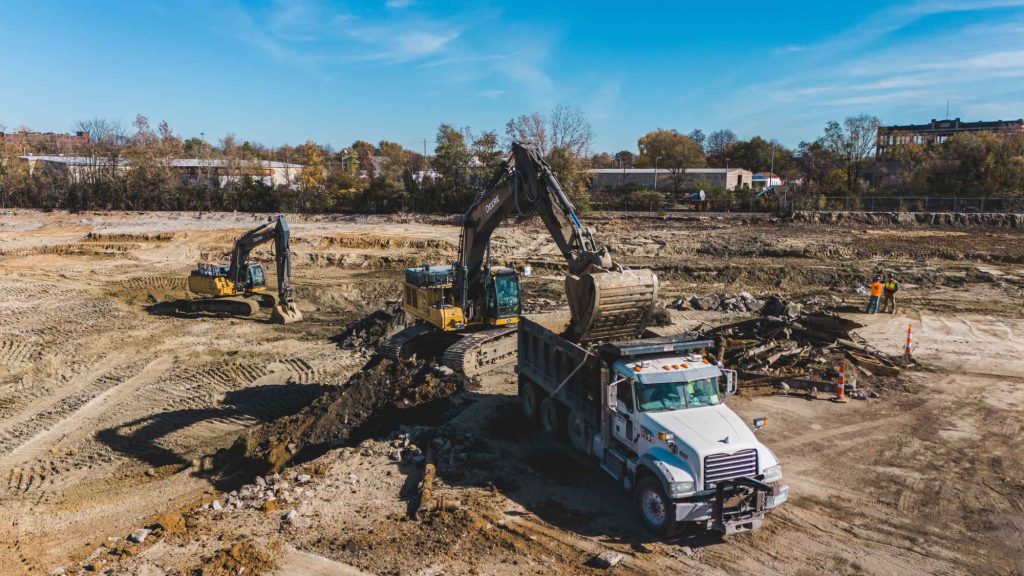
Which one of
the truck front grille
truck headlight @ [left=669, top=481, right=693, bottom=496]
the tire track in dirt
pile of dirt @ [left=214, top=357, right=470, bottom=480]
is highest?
the truck front grille

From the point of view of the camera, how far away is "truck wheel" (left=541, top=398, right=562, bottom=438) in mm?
12242

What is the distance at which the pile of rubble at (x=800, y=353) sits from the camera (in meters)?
15.9

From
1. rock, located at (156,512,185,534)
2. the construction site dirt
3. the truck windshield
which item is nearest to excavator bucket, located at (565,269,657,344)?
the truck windshield

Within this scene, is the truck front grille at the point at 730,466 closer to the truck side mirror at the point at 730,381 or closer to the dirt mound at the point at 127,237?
the truck side mirror at the point at 730,381

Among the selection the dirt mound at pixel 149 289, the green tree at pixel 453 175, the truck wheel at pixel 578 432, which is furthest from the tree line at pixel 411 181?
the truck wheel at pixel 578 432

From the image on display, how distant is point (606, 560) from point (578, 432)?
2915mm

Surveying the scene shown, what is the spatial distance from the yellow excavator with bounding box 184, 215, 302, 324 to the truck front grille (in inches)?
720

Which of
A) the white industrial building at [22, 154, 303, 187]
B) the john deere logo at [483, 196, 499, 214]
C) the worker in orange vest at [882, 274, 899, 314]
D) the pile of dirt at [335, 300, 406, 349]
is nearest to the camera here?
the john deere logo at [483, 196, 499, 214]

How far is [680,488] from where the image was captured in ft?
28.4

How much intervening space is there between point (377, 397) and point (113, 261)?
28.3 meters

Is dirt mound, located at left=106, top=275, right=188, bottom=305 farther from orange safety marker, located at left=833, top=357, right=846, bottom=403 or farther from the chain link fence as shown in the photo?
the chain link fence

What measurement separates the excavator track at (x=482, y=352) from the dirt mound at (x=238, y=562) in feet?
23.8

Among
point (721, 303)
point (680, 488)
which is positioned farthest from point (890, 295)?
point (680, 488)

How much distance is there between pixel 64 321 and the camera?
23.4m
